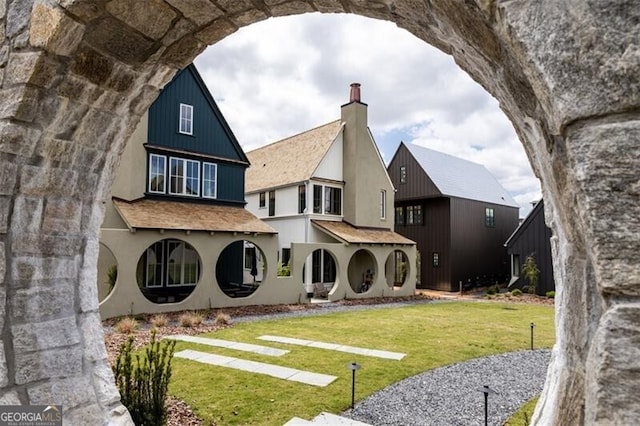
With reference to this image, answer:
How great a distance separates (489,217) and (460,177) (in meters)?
3.34

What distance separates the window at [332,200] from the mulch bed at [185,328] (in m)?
4.83

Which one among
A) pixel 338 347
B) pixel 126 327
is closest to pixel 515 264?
pixel 338 347

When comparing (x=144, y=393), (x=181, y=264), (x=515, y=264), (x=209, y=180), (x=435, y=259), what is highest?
(x=209, y=180)

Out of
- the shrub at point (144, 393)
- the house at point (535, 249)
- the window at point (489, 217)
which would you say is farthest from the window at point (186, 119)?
the window at point (489, 217)

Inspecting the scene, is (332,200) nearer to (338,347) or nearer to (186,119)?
(186,119)

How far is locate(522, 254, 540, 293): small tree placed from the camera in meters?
21.0

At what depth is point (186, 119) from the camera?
1588cm

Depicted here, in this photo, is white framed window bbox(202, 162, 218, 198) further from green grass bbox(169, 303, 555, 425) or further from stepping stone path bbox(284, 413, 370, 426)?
stepping stone path bbox(284, 413, 370, 426)

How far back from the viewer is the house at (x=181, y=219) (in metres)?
12.6

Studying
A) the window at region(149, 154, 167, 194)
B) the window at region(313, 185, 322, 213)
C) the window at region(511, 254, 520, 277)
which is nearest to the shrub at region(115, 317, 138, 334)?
the window at region(149, 154, 167, 194)

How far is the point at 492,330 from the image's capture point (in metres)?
11.6

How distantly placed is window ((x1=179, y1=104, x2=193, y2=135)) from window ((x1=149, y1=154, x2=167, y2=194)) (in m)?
1.46

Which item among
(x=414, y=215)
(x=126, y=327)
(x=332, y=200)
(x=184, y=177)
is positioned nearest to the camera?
(x=126, y=327)

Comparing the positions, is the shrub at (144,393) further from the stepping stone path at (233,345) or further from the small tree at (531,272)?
the small tree at (531,272)
